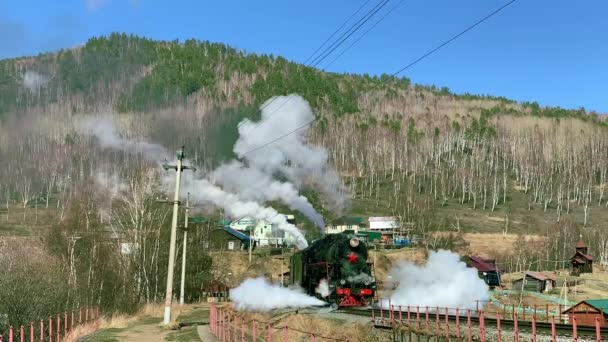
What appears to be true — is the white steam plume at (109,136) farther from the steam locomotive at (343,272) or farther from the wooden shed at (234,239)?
the steam locomotive at (343,272)

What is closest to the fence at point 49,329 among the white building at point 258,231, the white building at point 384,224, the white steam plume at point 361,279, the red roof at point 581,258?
the white steam plume at point 361,279

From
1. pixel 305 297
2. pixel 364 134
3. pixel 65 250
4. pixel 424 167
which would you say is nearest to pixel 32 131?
pixel 364 134

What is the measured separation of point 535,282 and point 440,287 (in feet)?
161

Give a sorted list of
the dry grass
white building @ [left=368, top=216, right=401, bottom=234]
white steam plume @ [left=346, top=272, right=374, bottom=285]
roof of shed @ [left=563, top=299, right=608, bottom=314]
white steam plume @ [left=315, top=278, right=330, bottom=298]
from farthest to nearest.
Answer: white building @ [left=368, top=216, right=401, bottom=234] < roof of shed @ [left=563, top=299, right=608, bottom=314] < white steam plume @ [left=315, top=278, right=330, bottom=298] < white steam plume @ [left=346, top=272, right=374, bottom=285] < the dry grass

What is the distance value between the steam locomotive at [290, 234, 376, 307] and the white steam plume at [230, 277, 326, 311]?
1.32 metres

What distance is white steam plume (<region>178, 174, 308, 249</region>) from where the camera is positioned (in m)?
45.7

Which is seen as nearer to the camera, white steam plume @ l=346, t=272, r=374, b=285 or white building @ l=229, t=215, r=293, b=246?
white steam plume @ l=346, t=272, r=374, b=285

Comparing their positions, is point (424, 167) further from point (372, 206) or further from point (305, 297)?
point (305, 297)

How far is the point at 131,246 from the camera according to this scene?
5653 centimetres

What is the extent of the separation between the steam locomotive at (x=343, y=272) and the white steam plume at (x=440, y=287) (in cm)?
487

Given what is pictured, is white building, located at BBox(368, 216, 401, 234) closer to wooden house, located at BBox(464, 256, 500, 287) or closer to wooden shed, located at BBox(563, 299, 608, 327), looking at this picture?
wooden house, located at BBox(464, 256, 500, 287)

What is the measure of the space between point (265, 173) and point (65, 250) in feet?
78.2

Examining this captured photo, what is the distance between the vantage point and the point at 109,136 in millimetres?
169625

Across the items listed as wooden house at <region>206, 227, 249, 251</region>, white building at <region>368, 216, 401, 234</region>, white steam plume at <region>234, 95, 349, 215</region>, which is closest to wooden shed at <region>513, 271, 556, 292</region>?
white steam plume at <region>234, 95, 349, 215</region>
